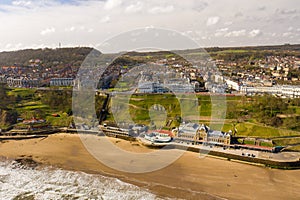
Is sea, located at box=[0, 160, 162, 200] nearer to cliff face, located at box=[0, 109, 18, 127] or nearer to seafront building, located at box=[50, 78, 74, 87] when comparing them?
cliff face, located at box=[0, 109, 18, 127]

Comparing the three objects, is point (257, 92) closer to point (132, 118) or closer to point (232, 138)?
point (232, 138)

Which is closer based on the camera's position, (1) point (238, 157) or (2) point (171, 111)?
Result: (1) point (238, 157)

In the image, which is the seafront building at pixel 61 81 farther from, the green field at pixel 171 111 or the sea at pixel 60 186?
the sea at pixel 60 186

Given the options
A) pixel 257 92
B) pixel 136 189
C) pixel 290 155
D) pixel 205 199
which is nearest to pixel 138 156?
pixel 136 189

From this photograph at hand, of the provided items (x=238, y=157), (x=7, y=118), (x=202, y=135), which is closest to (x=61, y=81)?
(x=7, y=118)

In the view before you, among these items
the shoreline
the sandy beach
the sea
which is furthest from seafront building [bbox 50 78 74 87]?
the sea

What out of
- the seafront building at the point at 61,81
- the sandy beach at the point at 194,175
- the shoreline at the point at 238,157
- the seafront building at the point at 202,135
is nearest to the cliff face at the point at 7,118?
the sandy beach at the point at 194,175

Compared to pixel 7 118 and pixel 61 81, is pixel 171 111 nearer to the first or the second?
pixel 7 118
